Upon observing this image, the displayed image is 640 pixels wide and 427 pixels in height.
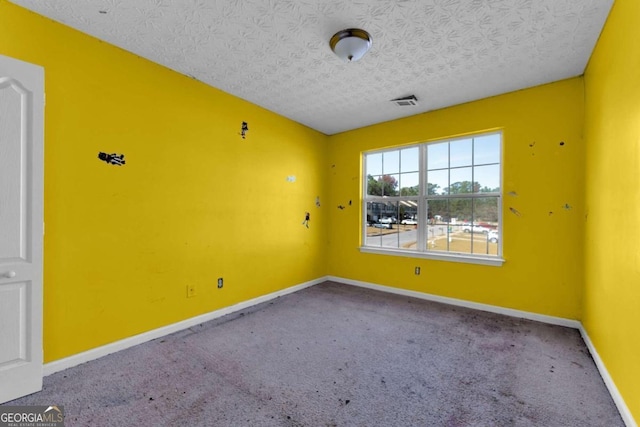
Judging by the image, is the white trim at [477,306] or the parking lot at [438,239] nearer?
the white trim at [477,306]

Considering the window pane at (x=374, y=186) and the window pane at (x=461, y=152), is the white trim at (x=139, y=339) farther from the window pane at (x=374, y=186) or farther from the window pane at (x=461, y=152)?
the window pane at (x=461, y=152)

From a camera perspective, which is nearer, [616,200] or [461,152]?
[616,200]

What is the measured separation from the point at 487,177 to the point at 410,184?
969 millimetres

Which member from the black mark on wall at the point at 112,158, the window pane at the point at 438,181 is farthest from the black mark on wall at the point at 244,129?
the window pane at the point at 438,181

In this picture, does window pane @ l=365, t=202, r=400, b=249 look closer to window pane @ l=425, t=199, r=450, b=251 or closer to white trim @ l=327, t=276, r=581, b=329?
window pane @ l=425, t=199, r=450, b=251

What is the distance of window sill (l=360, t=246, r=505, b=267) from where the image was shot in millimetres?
3234

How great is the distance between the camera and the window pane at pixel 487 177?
329 cm

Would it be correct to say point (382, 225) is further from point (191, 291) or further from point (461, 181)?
point (191, 291)

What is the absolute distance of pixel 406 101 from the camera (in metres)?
3.29

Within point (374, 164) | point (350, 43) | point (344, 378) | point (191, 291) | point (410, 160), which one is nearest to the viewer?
point (344, 378)

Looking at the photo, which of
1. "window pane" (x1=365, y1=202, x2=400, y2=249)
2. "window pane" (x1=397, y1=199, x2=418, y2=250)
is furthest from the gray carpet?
"window pane" (x1=365, y1=202, x2=400, y2=249)

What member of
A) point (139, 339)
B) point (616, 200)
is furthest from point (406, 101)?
point (139, 339)

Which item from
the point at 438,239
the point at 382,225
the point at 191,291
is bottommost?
the point at 191,291

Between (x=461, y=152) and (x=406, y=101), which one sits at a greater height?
(x=406, y=101)
